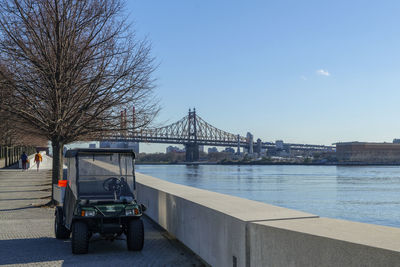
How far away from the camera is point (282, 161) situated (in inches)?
5502

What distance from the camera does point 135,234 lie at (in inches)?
342

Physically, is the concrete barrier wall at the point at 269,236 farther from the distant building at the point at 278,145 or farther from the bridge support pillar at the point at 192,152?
the distant building at the point at 278,145

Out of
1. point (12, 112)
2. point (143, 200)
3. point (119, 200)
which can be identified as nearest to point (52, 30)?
point (12, 112)

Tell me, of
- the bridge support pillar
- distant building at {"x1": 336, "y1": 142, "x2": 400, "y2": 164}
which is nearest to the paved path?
the bridge support pillar

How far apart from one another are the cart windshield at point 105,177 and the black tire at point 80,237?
59cm

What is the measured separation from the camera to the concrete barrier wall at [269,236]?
13.7ft

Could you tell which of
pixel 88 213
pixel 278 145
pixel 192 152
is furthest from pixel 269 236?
pixel 278 145

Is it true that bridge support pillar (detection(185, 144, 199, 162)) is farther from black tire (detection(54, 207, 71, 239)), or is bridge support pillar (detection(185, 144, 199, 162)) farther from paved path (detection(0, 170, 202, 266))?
black tire (detection(54, 207, 71, 239))

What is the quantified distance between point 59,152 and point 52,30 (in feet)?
13.2

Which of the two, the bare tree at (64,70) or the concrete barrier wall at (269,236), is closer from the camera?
the concrete barrier wall at (269,236)

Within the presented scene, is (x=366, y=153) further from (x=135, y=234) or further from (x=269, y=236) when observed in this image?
(x=269, y=236)

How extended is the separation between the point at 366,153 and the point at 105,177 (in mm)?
139693

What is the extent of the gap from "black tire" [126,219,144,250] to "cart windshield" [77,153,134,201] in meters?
0.49

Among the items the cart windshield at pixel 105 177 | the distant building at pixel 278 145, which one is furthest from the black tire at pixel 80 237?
the distant building at pixel 278 145
